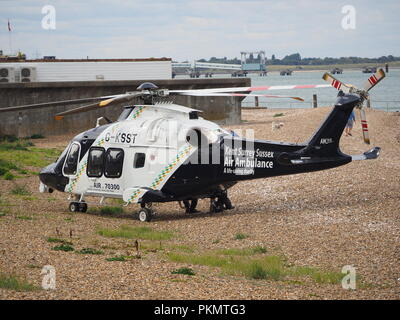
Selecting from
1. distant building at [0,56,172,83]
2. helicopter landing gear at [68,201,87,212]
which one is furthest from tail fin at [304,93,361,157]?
distant building at [0,56,172,83]

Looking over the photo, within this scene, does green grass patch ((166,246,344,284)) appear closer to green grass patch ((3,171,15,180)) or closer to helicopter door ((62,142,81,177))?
helicopter door ((62,142,81,177))

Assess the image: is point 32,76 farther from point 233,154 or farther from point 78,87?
point 233,154

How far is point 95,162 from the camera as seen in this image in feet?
69.1

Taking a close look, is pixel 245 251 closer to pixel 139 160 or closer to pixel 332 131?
pixel 332 131

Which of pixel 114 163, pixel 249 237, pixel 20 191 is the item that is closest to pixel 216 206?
pixel 114 163

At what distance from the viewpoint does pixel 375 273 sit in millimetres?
13352

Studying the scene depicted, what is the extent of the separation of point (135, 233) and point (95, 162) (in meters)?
3.78

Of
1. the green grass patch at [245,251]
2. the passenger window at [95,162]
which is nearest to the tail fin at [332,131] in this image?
the green grass patch at [245,251]

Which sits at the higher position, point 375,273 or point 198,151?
point 198,151

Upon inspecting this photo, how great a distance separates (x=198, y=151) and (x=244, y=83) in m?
26.5

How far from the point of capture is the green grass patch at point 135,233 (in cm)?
1762

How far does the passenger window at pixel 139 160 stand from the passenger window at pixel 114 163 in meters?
0.46

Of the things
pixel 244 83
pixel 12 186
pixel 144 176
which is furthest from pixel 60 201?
pixel 244 83

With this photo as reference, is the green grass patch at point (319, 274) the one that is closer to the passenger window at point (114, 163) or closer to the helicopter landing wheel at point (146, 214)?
the helicopter landing wheel at point (146, 214)
